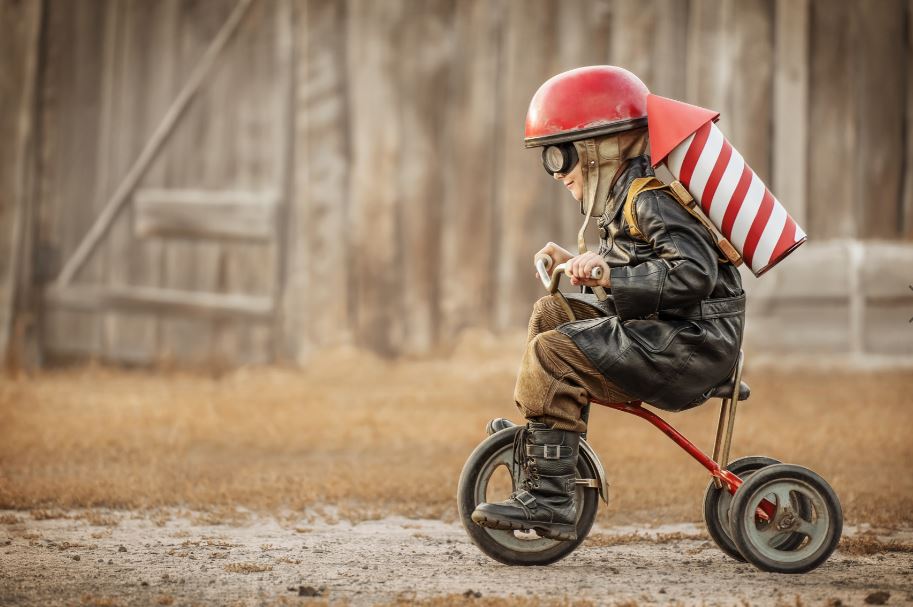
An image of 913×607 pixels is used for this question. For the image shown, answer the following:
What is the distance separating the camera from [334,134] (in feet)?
25.7

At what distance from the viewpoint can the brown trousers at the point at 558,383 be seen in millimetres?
3174

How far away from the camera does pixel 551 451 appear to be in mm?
3193

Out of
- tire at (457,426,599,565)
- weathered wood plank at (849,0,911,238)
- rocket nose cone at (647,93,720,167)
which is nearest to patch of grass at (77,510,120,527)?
tire at (457,426,599,565)

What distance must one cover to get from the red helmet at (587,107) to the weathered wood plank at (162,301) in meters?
4.84

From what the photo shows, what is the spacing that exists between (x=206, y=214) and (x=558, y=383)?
17.4 ft

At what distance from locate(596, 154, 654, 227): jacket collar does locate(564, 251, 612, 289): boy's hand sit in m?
0.22

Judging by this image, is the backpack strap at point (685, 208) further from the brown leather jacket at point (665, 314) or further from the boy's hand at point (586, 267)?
the boy's hand at point (586, 267)

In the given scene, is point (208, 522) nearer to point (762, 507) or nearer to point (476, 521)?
point (476, 521)

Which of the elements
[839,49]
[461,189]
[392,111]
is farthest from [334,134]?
[839,49]

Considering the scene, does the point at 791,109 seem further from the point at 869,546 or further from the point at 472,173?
the point at 869,546

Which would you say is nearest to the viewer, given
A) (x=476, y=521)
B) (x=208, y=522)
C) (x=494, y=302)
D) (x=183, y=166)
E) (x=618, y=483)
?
(x=476, y=521)

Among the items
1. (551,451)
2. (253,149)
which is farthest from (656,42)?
(551,451)

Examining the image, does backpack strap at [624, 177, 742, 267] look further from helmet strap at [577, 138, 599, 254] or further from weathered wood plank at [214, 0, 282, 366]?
weathered wood plank at [214, 0, 282, 366]

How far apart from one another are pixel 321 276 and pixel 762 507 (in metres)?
4.87
